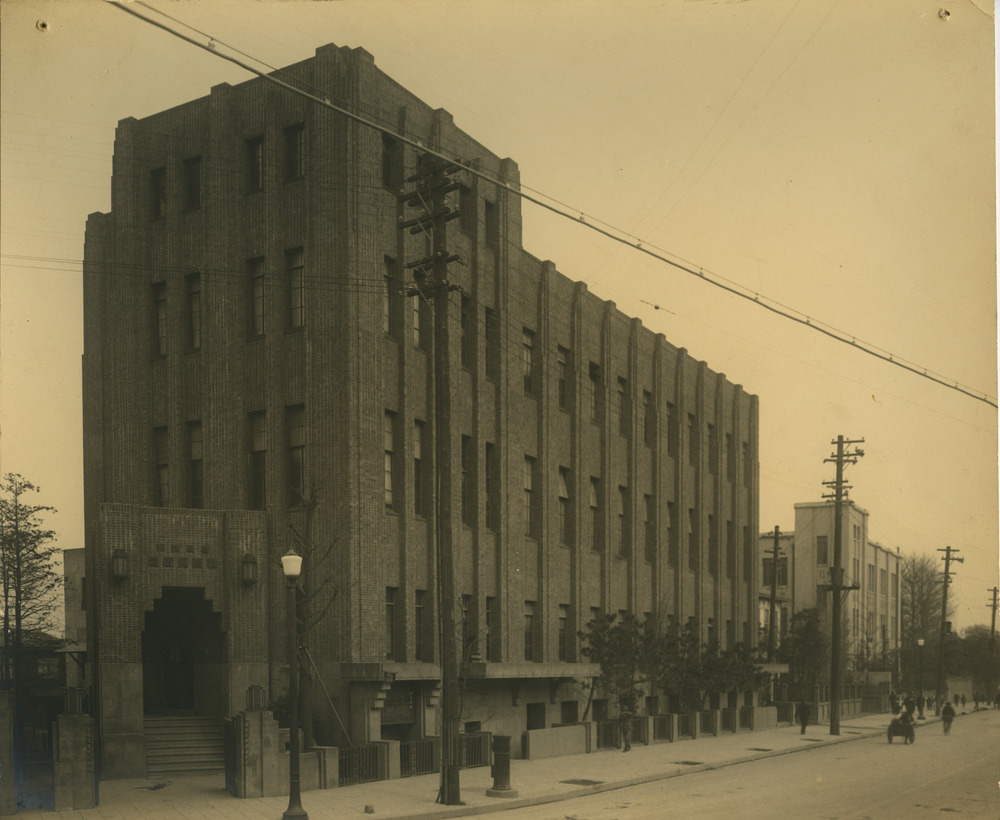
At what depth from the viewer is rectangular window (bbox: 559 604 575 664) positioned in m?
38.2

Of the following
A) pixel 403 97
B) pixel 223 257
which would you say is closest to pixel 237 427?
pixel 223 257

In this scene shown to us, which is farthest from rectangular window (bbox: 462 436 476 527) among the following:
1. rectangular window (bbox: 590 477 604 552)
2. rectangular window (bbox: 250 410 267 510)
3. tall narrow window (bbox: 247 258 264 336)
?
rectangular window (bbox: 590 477 604 552)

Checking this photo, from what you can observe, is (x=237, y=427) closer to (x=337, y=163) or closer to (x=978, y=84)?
(x=337, y=163)

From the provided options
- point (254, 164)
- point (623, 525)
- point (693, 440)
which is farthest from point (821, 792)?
point (693, 440)

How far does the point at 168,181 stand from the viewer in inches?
1212

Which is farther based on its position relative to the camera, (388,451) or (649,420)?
(649,420)

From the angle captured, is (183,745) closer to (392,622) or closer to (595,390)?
(392,622)

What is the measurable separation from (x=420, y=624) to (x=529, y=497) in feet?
25.7

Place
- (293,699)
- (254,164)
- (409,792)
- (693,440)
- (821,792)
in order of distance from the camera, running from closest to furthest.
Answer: (293,699) < (409,792) < (821,792) < (254,164) < (693,440)

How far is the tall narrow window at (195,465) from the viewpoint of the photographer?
30.4 meters

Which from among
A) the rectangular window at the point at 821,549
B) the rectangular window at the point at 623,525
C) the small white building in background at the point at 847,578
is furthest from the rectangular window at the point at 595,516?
the rectangular window at the point at 821,549

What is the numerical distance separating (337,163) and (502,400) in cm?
968

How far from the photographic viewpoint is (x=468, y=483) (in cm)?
3366

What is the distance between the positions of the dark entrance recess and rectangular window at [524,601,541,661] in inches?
435
